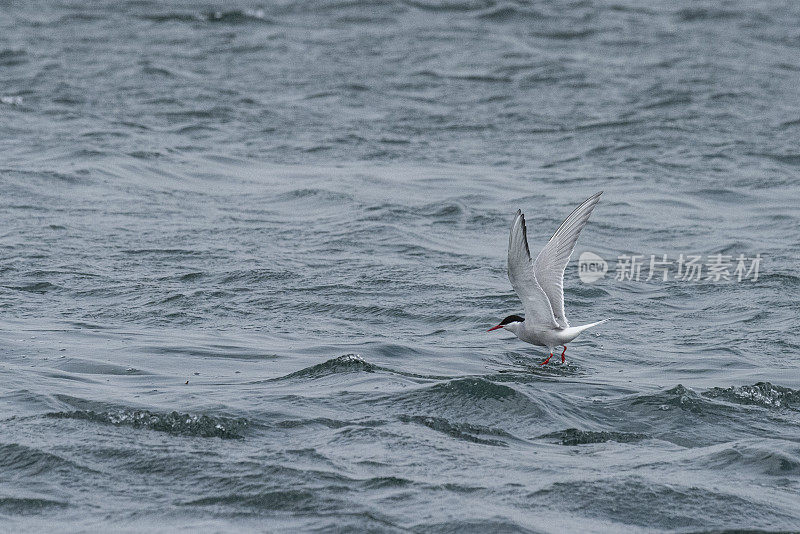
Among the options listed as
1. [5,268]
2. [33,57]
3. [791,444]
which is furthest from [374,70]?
[791,444]

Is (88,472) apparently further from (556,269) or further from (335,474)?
(556,269)

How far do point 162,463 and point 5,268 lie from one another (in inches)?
213

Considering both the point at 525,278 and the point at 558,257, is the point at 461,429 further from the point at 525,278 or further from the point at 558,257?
the point at 558,257

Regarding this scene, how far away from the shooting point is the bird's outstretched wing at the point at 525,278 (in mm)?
8812

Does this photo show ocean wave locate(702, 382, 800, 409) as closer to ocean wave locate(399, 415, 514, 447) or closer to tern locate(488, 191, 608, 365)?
tern locate(488, 191, 608, 365)

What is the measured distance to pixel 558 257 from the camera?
9.52 m

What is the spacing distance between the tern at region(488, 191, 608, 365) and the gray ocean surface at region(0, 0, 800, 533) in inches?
12.6

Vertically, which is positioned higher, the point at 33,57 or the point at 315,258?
the point at 33,57

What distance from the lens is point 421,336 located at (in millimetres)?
10656

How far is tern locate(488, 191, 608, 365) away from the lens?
365 inches

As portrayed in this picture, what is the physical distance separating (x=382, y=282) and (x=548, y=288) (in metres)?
2.97

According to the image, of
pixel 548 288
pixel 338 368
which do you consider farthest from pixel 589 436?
pixel 338 368

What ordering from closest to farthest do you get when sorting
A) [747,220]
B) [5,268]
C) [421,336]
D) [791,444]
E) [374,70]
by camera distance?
[791,444] → [421,336] → [5,268] → [747,220] → [374,70]

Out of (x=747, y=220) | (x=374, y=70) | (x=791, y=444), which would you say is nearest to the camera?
(x=791, y=444)
